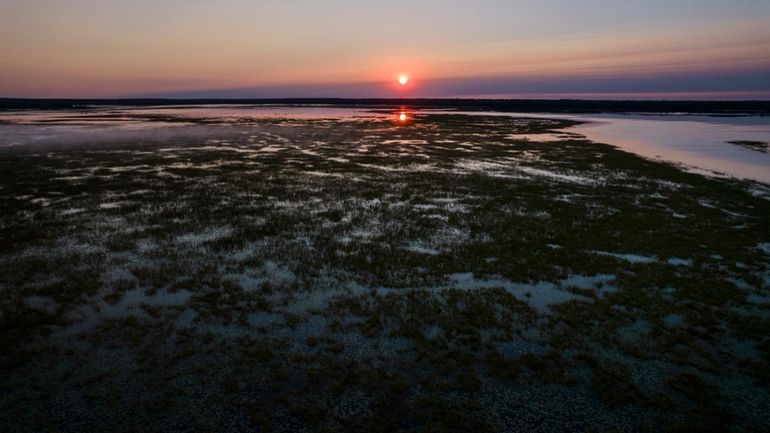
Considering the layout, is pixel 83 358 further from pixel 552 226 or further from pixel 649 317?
pixel 552 226

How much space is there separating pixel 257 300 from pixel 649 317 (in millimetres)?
10742

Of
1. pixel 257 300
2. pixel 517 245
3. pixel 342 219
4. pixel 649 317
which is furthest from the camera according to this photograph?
pixel 342 219

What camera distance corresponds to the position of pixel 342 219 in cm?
2183

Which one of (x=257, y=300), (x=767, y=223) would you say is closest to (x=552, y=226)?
(x=767, y=223)

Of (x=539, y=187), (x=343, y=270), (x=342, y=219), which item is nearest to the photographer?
Result: (x=343, y=270)

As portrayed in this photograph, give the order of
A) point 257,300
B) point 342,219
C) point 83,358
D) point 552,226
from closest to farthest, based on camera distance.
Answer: point 83,358 < point 257,300 < point 552,226 < point 342,219

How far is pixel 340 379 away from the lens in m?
9.26

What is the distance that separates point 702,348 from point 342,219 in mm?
15015

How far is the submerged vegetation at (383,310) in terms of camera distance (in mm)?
8430

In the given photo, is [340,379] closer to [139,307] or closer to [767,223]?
[139,307]

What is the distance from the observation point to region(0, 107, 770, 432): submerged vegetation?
843 centimetres

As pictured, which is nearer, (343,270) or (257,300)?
(257,300)

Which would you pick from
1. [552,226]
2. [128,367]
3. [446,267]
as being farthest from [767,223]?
[128,367]

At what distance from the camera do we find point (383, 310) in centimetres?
1243
